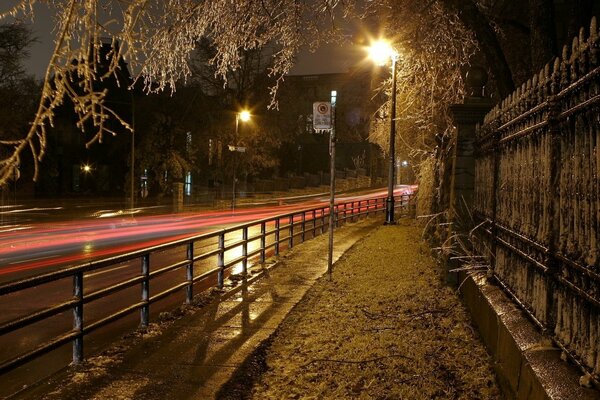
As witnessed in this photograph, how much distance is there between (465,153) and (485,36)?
214 centimetres

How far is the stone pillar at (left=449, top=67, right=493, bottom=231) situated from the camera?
9.09m

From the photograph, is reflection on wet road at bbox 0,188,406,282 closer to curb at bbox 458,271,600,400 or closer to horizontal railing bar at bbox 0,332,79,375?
horizontal railing bar at bbox 0,332,79,375

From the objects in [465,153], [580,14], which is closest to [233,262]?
[465,153]

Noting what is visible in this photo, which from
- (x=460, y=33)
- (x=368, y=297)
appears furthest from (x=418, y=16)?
(x=368, y=297)

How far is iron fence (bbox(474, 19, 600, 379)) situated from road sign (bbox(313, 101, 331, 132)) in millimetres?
5193

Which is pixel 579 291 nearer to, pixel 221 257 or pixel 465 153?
pixel 465 153

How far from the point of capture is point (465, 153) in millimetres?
9242

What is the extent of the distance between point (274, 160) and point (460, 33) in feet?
128

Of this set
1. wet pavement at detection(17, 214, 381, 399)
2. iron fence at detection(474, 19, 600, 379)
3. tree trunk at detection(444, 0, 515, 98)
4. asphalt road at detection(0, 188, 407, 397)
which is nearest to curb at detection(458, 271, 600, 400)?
iron fence at detection(474, 19, 600, 379)

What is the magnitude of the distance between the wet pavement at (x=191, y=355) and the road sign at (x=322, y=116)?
295 cm

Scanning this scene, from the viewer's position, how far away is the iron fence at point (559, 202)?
11.6ft

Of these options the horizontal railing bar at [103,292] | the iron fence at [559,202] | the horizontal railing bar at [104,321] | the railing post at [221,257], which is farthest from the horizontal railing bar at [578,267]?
the railing post at [221,257]

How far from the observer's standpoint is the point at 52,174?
1892 inches

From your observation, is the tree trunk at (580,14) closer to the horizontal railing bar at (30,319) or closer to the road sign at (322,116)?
the road sign at (322,116)
